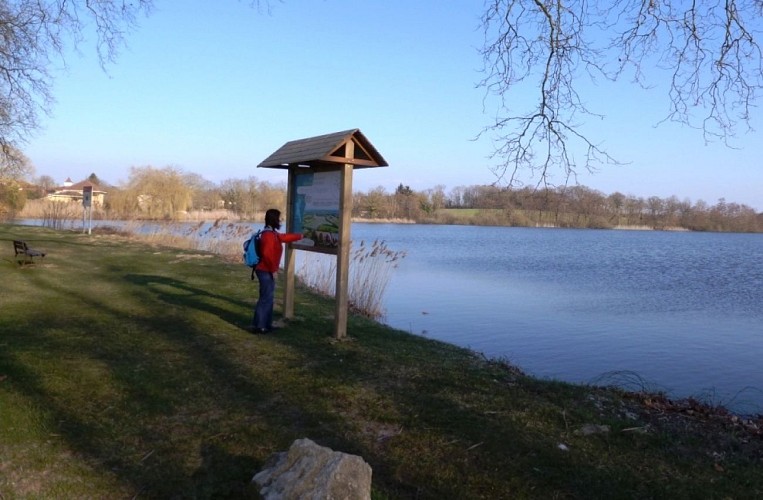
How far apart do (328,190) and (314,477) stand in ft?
17.7

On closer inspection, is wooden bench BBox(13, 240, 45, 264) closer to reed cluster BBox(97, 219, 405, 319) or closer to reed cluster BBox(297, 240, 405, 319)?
reed cluster BBox(97, 219, 405, 319)

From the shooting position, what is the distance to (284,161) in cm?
883

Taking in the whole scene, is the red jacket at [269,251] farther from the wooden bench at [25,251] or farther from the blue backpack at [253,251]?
the wooden bench at [25,251]

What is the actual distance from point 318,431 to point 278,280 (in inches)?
439

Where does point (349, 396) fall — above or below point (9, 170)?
below

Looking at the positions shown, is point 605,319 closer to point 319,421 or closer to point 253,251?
point 253,251

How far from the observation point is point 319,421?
17.0ft

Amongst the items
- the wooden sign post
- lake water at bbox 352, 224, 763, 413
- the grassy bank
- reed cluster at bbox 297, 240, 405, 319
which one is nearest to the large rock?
the grassy bank

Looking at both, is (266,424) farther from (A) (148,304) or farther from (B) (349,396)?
(A) (148,304)

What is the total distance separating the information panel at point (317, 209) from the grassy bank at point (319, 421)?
4.34 feet

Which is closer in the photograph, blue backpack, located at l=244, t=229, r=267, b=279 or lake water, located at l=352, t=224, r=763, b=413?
blue backpack, located at l=244, t=229, r=267, b=279

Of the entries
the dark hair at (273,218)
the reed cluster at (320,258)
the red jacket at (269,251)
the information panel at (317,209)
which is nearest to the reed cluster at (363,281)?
the reed cluster at (320,258)

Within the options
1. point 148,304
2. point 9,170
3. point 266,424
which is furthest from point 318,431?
point 9,170

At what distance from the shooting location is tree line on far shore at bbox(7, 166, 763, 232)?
7750 mm
